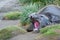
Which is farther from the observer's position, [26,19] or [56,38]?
[26,19]

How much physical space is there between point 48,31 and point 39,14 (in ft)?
6.55

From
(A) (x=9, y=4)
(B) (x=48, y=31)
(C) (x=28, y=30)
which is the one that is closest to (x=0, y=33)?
(C) (x=28, y=30)

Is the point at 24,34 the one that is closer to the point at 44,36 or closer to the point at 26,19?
the point at 44,36

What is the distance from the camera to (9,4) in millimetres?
18734

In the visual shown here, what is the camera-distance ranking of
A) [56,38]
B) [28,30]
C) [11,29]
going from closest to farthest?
[56,38]
[11,29]
[28,30]

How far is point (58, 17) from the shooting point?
9.70 m

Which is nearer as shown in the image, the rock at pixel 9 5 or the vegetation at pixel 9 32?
the vegetation at pixel 9 32

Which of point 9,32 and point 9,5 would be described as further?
point 9,5

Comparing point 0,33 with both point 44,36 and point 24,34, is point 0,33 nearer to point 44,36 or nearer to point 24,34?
point 24,34

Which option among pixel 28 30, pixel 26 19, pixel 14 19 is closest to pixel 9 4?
pixel 14 19

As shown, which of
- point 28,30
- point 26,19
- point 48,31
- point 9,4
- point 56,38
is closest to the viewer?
point 56,38

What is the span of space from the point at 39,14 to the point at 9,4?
9.14m

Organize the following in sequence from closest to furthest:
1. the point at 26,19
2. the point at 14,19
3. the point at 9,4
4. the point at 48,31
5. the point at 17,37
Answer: the point at 48,31
the point at 17,37
the point at 26,19
the point at 14,19
the point at 9,4

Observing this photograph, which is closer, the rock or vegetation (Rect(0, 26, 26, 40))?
vegetation (Rect(0, 26, 26, 40))
